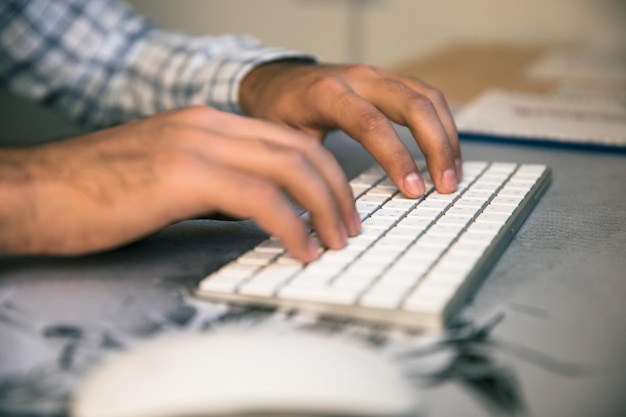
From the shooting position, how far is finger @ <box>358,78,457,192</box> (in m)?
0.68

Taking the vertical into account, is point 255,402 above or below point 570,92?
above

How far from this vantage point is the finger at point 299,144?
1.81ft

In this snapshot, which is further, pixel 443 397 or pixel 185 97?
pixel 185 97

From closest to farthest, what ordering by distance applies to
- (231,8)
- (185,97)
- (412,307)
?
(412,307) → (185,97) → (231,8)

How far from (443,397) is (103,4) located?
3.41 ft

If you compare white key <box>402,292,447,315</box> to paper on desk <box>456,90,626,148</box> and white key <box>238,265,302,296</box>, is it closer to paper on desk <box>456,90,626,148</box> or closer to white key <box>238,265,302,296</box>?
white key <box>238,265,302,296</box>

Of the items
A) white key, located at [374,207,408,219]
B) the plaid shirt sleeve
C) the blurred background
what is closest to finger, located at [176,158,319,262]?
white key, located at [374,207,408,219]

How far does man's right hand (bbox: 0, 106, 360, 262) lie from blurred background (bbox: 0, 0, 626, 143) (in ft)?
4.40

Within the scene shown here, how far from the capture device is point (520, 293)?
491 mm

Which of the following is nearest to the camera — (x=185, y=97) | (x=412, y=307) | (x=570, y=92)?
(x=412, y=307)

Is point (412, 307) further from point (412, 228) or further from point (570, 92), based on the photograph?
point (570, 92)

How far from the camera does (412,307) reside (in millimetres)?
437

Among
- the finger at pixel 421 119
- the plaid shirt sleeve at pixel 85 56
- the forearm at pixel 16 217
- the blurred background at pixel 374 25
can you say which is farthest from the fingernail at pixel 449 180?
the blurred background at pixel 374 25

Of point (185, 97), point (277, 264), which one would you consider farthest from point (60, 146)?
point (185, 97)
